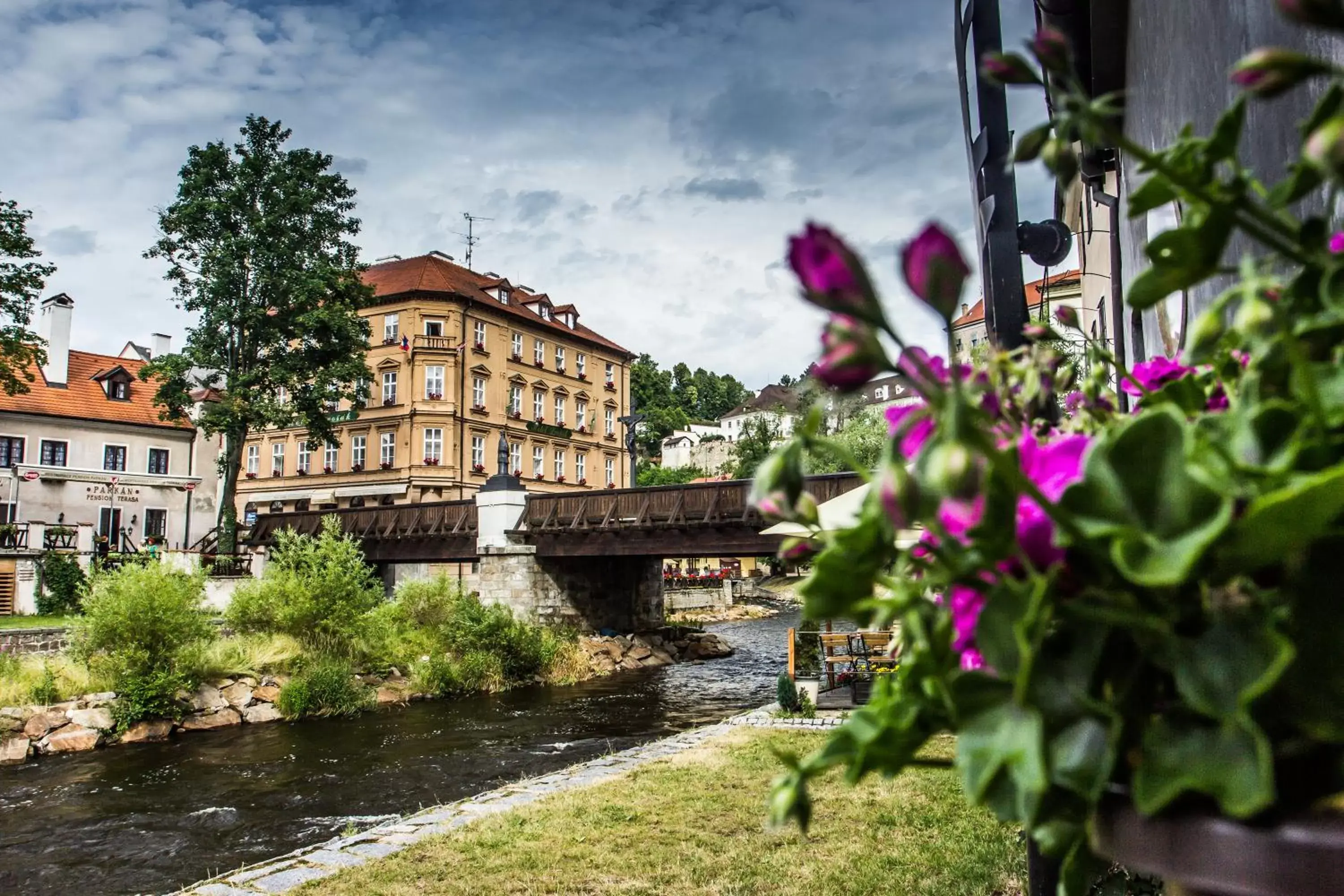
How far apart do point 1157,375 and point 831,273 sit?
54 cm

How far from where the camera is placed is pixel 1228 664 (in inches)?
20.8

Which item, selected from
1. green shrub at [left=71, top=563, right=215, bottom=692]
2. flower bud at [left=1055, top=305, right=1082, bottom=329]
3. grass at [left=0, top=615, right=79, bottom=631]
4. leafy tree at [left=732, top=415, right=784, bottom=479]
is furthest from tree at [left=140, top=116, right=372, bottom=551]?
leafy tree at [left=732, top=415, right=784, bottom=479]

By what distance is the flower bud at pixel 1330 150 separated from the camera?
49cm

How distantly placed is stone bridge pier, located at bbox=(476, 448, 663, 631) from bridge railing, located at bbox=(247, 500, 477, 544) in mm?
951

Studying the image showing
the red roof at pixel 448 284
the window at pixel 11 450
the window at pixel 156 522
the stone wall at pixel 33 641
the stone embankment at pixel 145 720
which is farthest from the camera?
the red roof at pixel 448 284

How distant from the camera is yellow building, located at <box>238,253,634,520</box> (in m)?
39.0

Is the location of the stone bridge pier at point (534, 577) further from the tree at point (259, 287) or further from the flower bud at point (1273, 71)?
the flower bud at point (1273, 71)

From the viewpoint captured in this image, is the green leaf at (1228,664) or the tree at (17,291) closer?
the green leaf at (1228,664)

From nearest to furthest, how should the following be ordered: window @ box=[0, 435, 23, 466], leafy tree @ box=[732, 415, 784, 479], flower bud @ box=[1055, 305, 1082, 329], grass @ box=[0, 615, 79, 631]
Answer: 1. flower bud @ box=[1055, 305, 1082, 329]
2. grass @ box=[0, 615, 79, 631]
3. window @ box=[0, 435, 23, 466]
4. leafy tree @ box=[732, 415, 784, 479]

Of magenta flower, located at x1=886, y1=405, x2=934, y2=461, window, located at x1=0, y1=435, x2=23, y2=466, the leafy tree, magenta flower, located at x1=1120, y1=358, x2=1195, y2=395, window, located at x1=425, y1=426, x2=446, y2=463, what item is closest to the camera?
magenta flower, located at x1=886, y1=405, x2=934, y2=461

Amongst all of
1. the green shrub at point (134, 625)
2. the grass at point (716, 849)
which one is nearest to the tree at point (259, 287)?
the green shrub at point (134, 625)

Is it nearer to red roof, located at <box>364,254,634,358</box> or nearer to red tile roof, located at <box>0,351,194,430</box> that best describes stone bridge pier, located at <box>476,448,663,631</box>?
red roof, located at <box>364,254,634,358</box>

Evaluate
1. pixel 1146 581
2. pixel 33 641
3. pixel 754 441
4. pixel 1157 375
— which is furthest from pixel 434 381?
pixel 1146 581

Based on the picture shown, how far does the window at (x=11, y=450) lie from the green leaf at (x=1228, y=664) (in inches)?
1575
